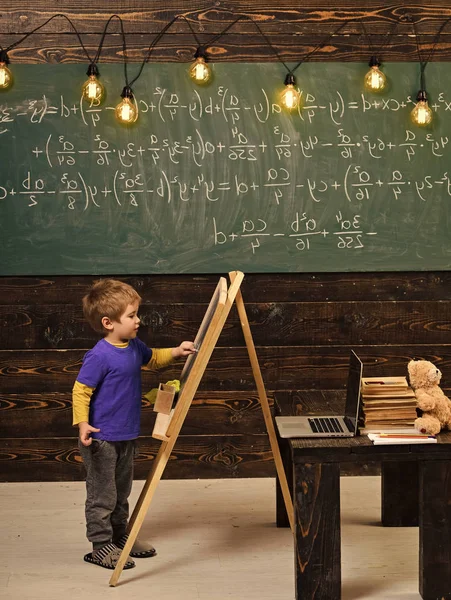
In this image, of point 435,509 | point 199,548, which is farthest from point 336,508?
point 199,548

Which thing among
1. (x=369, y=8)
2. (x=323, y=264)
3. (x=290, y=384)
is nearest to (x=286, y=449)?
(x=290, y=384)

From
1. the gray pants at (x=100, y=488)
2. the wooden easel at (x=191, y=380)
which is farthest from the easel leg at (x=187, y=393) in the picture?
the gray pants at (x=100, y=488)

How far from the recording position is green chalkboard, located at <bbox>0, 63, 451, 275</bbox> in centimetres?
430

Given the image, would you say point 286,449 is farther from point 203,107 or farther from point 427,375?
point 203,107

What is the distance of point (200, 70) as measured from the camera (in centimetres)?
424

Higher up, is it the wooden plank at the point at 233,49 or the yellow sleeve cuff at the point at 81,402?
the wooden plank at the point at 233,49

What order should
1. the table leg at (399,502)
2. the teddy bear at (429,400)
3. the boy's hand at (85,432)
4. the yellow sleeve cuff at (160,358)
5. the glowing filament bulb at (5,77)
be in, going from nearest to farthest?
the teddy bear at (429,400) < the boy's hand at (85,432) < the yellow sleeve cuff at (160,358) < the table leg at (399,502) < the glowing filament bulb at (5,77)

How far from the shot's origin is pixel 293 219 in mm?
4359

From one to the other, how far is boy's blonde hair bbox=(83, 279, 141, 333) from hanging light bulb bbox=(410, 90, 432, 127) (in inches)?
73.5

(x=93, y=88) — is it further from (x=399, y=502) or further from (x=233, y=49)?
(x=399, y=502)

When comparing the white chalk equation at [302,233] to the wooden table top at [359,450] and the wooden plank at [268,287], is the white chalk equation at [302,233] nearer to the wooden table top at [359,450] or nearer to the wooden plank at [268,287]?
the wooden plank at [268,287]

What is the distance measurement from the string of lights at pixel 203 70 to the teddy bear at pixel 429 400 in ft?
5.66

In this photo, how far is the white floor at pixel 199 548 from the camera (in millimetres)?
2973

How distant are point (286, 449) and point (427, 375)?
873 millimetres
